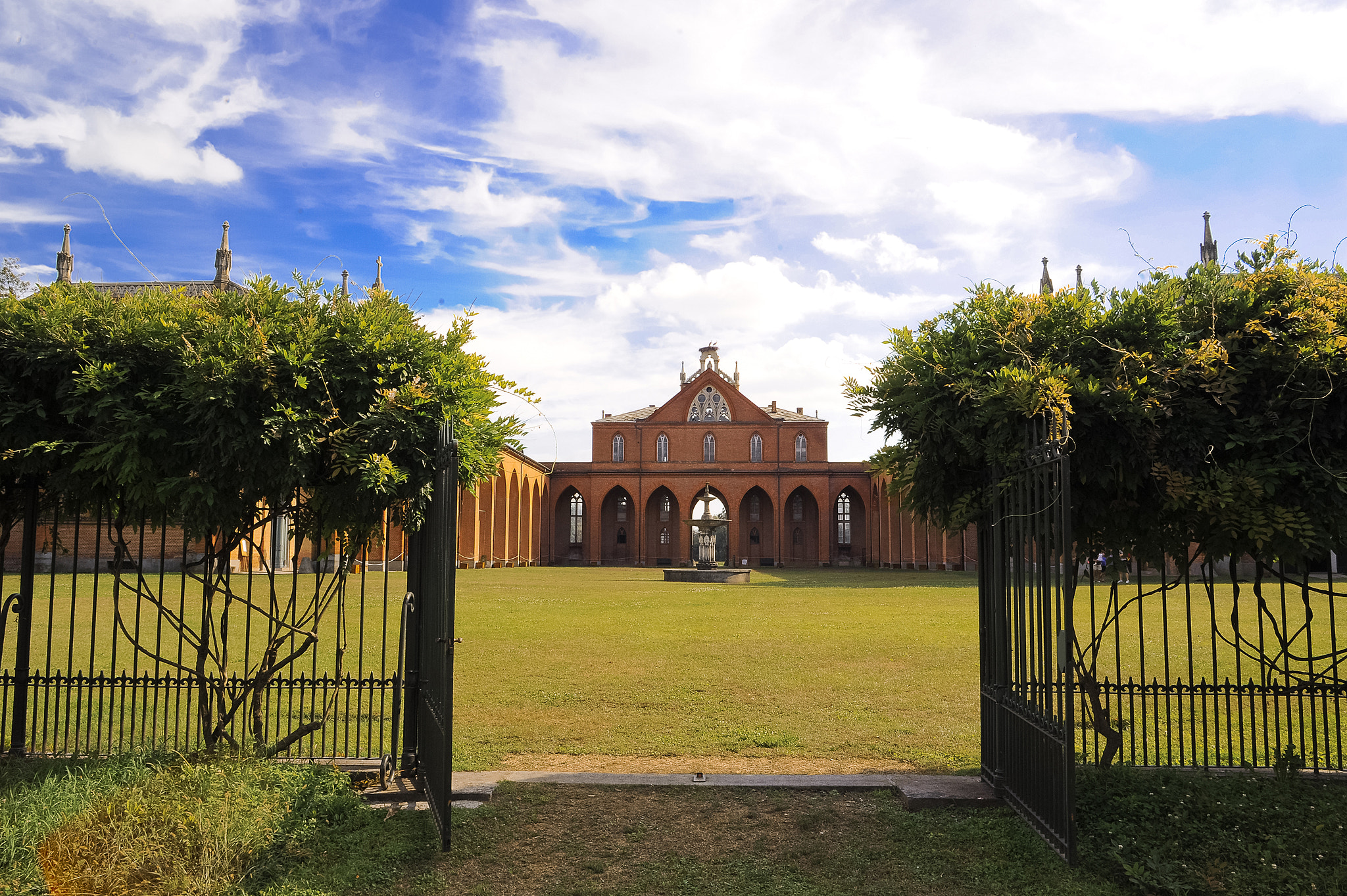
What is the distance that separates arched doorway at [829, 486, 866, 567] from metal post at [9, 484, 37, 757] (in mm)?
45050

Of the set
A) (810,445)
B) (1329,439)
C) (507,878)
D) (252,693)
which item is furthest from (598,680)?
(810,445)

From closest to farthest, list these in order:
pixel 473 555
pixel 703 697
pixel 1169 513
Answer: pixel 1169 513 → pixel 703 697 → pixel 473 555

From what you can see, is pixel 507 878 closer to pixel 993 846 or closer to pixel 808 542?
pixel 993 846

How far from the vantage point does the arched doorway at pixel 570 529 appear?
51.9m

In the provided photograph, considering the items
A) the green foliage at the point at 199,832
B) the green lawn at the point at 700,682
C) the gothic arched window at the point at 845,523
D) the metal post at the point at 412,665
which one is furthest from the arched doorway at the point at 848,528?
the green foliage at the point at 199,832

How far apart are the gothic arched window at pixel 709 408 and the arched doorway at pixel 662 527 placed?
15.4 ft

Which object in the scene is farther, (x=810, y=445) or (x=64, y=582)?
(x=810, y=445)

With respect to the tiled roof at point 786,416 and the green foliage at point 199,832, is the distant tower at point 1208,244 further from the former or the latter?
the green foliage at point 199,832

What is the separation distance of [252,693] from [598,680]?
4.60 metres

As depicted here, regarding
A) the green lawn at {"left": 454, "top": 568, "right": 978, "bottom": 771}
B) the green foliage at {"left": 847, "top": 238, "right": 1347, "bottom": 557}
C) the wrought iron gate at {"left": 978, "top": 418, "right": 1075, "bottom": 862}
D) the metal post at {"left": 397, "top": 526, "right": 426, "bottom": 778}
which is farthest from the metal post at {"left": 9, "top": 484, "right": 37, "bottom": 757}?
the wrought iron gate at {"left": 978, "top": 418, "right": 1075, "bottom": 862}

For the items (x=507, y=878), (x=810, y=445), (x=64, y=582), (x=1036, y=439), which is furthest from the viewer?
(x=810, y=445)

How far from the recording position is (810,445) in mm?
50875

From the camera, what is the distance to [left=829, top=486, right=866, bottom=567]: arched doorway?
161ft

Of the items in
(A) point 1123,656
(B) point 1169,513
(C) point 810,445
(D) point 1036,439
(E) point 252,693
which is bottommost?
(A) point 1123,656
